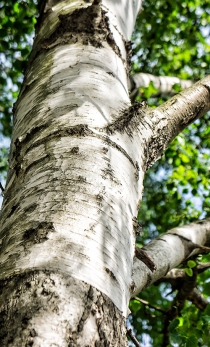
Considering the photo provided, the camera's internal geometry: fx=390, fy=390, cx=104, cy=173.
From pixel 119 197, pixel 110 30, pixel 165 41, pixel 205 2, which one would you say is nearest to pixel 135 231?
pixel 119 197

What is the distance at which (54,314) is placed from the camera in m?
0.77

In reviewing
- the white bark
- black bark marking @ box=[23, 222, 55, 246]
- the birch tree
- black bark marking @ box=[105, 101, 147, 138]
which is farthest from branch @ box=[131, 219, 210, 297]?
the white bark

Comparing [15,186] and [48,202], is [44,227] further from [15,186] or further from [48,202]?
[15,186]

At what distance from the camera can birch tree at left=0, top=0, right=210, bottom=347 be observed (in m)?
0.81

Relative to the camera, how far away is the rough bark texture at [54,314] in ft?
2.42

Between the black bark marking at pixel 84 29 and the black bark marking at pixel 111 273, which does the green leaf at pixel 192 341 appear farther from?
the black bark marking at pixel 84 29

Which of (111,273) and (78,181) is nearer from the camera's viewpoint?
(111,273)

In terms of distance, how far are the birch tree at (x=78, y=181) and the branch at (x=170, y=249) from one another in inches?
1.4

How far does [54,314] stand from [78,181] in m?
0.38

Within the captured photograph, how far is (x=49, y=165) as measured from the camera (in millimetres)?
1136

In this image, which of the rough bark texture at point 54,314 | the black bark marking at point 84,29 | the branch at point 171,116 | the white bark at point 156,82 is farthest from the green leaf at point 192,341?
the white bark at point 156,82

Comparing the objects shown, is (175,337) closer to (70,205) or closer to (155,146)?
(155,146)

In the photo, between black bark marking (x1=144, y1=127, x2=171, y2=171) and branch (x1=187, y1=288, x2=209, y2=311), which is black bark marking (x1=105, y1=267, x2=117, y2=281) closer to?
black bark marking (x1=144, y1=127, x2=171, y2=171)

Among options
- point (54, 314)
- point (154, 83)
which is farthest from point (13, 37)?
point (54, 314)
